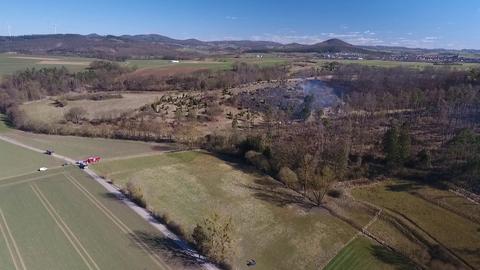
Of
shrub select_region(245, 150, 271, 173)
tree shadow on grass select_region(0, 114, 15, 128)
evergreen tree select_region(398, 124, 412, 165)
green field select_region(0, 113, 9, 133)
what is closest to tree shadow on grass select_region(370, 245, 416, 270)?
evergreen tree select_region(398, 124, 412, 165)

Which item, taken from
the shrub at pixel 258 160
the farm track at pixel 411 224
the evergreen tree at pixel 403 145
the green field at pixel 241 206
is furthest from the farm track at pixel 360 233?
the shrub at pixel 258 160

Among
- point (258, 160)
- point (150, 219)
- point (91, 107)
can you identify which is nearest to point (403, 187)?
point (258, 160)

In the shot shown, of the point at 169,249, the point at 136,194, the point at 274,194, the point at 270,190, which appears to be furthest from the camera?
the point at 270,190

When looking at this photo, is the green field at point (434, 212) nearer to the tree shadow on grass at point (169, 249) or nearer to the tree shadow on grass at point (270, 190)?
the tree shadow on grass at point (270, 190)

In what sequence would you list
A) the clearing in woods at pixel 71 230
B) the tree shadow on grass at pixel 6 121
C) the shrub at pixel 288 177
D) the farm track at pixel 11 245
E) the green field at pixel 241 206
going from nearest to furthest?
the farm track at pixel 11 245 < the clearing in woods at pixel 71 230 < the green field at pixel 241 206 < the shrub at pixel 288 177 < the tree shadow on grass at pixel 6 121

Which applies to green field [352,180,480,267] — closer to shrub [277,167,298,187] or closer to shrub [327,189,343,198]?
shrub [327,189,343,198]

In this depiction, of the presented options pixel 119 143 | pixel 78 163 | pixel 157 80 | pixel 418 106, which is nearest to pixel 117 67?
pixel 157 80

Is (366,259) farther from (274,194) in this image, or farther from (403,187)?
(403,187)
